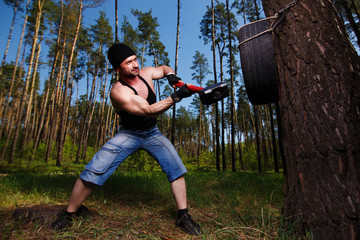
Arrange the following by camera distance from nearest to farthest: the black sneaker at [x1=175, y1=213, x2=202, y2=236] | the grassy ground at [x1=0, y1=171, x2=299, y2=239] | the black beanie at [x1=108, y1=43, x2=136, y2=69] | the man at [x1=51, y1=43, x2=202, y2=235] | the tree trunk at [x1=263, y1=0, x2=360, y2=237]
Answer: the tree trunk at [x1=263, y1=0, x2=360, y2=237]
the grassy ground at [x1=0, y1=171, x2=299, y2=239]
the black sneaker at [x1=175, y1=213, x2=202, y2=236]
the man at [x1=51, y1=43, x2=202, y2=235]
the black beanie at [x1=108, y1=43, x2=136, y2=69]

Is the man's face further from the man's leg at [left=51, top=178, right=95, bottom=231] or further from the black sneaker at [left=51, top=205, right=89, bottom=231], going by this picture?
the black sneaker at [left=51, top=205, right=89, bottom=231]

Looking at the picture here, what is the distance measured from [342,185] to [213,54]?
14064 millimetres

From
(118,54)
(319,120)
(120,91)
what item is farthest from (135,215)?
(319,120)

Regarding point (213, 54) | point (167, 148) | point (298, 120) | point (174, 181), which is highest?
point (213, 54)

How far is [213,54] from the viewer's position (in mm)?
13930

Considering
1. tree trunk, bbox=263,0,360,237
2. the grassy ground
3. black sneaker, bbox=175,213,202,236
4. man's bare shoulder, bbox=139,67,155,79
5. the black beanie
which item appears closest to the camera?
tree trunk, bbox=263,0,360,237

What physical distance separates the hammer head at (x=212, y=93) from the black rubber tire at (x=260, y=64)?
9.4 inches

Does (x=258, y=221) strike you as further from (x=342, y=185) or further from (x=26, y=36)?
(x=26, y=36)

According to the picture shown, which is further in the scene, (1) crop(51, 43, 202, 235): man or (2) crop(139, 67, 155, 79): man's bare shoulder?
(2) crop(139, 67, 155, 79): man's bare shoulder

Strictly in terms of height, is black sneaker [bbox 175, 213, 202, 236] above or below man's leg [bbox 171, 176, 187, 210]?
below

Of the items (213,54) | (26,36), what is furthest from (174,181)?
(26,36)

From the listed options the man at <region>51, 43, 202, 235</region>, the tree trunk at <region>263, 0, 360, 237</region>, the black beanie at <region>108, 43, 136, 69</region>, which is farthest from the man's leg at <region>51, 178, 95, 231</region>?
the tree trunk at <region>263, 0, 360, 237</region>

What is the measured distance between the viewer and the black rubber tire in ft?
5.02

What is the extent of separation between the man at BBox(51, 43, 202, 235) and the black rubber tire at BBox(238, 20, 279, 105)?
0.61 meters
